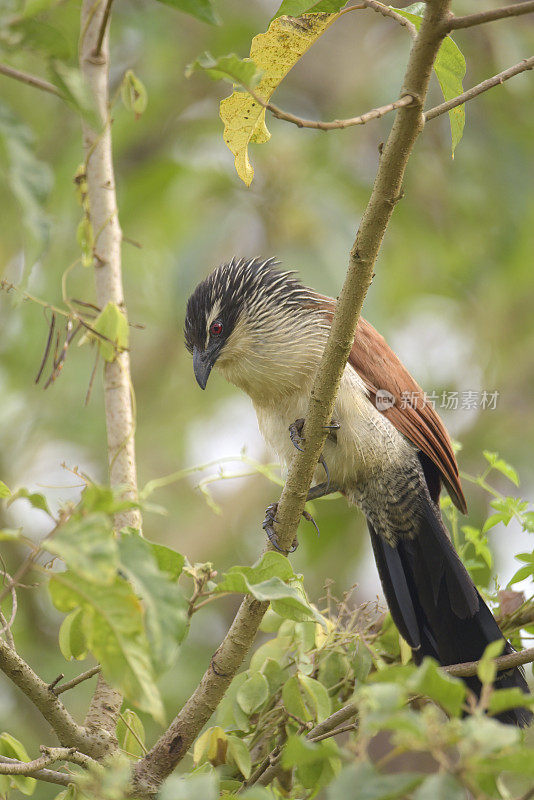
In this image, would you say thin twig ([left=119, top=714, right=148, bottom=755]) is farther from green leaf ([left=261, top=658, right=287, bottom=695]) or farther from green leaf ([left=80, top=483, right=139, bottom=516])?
green leaf ([left=80, top=483, right=139, bottom=516])

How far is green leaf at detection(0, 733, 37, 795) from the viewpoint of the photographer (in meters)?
1.85

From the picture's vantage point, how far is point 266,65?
6.73 feet

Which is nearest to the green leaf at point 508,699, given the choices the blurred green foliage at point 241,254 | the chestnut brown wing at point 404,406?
the chestnut brown wing at point 404,406

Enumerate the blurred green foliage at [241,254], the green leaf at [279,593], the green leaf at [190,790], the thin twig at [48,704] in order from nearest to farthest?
the green leaf at [190,790] → the green leaf at [279,593] → the thin twig at [48,704] → the blurred green foliage at [241,254]

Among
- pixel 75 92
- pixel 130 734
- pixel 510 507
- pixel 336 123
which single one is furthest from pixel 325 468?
pixel 75 92

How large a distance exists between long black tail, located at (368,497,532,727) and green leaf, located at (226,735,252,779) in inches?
29.7

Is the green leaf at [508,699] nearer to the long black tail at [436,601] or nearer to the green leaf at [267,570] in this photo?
the green leaf at [267,570]

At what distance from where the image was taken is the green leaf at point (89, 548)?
3.48ft

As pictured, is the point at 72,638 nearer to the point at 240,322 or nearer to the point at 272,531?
the point at 272,531

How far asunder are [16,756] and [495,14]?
1.75 m

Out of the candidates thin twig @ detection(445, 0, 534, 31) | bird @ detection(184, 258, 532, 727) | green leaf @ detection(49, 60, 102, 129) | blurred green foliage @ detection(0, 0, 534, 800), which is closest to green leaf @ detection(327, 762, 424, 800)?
green leaf @ detection(49, 60, 102, 129)

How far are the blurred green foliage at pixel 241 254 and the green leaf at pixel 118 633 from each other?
340 cm

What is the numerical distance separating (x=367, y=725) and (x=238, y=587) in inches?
24.1

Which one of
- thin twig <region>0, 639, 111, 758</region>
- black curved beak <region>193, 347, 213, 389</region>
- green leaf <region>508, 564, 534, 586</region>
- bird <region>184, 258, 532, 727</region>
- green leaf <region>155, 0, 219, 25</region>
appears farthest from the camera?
black curved beak <region>193, 347, 213, 389</region>
